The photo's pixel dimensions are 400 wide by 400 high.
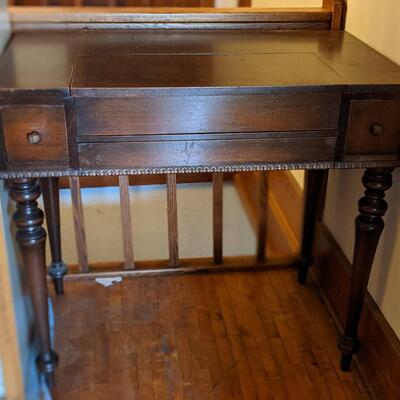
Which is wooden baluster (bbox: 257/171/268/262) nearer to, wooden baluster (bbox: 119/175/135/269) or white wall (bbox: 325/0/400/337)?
white wall (bbox: 325/0/400/337)

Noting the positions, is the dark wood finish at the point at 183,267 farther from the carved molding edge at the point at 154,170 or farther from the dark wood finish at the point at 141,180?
the carved molding edge at the point at 154,170

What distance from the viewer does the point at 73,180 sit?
181 cm

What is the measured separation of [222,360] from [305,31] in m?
0.88

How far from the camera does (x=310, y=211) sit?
186cm

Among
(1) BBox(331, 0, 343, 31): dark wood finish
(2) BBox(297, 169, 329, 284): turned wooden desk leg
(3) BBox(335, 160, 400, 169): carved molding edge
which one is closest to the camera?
(3) BBox(335, 160, 400, 169): carved molding edge

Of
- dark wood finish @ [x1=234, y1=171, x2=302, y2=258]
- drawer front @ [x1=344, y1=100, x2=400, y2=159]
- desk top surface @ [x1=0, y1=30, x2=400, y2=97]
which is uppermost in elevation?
desk top surface @ [x1=0, y1=30, x2=400, y2=97]

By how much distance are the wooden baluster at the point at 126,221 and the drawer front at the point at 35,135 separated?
59cm

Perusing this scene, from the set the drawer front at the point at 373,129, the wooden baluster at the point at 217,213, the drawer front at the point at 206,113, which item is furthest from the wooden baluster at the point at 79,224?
the drawer front at the point at 373,129

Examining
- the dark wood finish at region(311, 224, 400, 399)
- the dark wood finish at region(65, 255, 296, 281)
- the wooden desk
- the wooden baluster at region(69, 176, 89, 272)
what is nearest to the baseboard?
the dark wood finish at region(311, 224, 400, 399)

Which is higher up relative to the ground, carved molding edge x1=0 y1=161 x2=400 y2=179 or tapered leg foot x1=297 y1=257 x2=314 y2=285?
carved molding edge x1=0 y1=161 x2=400 y2=179

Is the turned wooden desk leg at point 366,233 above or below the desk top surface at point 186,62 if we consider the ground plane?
below

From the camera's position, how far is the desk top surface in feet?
3.82

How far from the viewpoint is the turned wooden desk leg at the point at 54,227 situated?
1.70 metres

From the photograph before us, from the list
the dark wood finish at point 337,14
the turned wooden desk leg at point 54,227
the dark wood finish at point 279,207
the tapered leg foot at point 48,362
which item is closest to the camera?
the tapered leg foot at point 48,362
